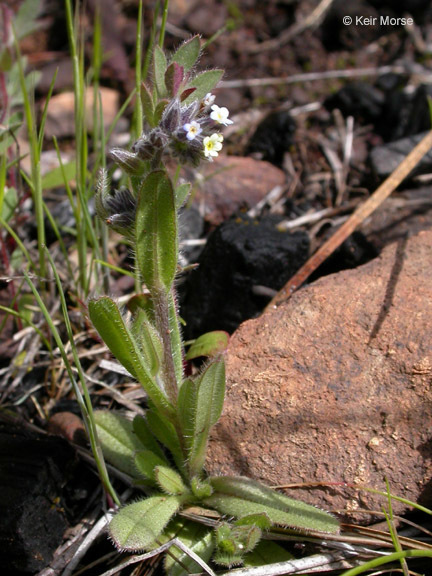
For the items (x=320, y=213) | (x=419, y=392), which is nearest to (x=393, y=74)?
(x=320, y=213)

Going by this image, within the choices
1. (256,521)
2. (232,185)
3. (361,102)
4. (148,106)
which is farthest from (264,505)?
(361,102)

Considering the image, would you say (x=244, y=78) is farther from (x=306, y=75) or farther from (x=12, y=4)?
(x=12, y=4)

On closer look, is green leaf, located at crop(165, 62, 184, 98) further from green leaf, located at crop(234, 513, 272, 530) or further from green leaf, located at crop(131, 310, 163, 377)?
green leaf, located at crop(234, 513, 272, 530)

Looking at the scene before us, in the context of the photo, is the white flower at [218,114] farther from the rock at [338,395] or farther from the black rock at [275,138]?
the black rock at [275,138]

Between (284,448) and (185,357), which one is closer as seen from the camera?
(284,448)

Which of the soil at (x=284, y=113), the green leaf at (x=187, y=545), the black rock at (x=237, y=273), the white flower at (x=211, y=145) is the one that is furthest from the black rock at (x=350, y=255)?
the green leaf at (x=187, y=545)

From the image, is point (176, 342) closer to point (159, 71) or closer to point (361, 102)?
point (159, 71)
